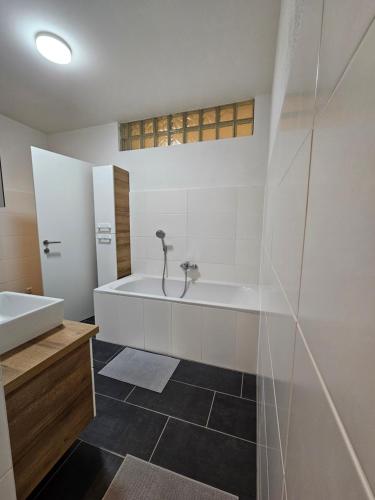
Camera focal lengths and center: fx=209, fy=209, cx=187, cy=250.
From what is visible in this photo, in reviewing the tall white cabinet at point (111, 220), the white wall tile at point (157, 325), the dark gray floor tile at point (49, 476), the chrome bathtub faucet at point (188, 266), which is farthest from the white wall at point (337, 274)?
the tall white cabinet at point (111, 220)

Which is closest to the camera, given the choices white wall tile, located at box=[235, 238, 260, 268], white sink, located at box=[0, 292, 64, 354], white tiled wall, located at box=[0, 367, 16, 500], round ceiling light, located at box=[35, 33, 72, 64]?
white tiled wall, located at box=[0, 367, 16, 500]

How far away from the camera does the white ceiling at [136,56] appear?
4.16 ft

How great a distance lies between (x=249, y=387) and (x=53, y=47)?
2821 mm

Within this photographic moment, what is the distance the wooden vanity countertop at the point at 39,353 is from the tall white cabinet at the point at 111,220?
1547 mm

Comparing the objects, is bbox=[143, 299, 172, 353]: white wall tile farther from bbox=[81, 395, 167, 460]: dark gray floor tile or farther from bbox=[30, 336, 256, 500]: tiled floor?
bbox=[81, 395, 167, 460]: dark gray floor tile

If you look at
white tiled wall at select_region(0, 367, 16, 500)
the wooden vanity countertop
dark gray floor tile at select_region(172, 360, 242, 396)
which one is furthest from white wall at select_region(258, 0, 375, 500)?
dark gray floor tile at select_region(172, 360, 242, 396)

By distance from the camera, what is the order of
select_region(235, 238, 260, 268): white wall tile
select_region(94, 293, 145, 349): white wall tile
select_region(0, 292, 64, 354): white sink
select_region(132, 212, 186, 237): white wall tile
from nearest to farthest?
select_region(0, 292, 64, 354): white sink, select_region(94, 293, 145, 349): white wall tile, select_region(235, 238, 260, 268): white wall tile, select_region(132, 212, 186, 237): white wall tile

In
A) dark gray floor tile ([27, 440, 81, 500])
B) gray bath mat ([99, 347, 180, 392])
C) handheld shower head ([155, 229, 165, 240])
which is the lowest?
dark gray floor tile ([27, 440, 81, 500])

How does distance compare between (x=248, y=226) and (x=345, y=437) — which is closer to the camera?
(x=345, y=437)

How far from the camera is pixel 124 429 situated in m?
1.22

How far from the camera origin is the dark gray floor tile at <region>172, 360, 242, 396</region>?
154 cm

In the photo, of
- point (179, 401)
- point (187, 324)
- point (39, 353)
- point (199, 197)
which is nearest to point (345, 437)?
point (39, 353)

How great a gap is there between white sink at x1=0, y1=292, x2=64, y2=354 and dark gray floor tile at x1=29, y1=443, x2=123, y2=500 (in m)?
0.70

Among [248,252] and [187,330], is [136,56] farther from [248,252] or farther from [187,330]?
[187,330]
